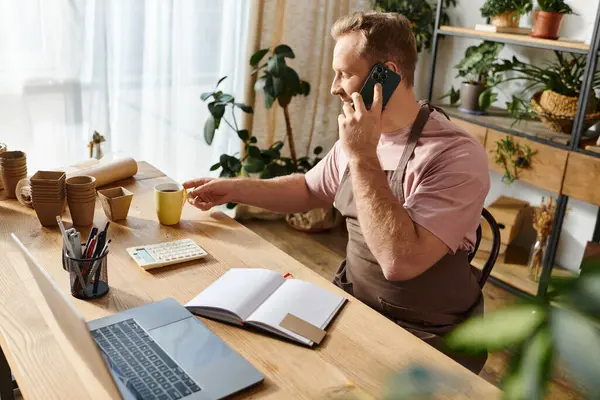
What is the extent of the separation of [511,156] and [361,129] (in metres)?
1.56

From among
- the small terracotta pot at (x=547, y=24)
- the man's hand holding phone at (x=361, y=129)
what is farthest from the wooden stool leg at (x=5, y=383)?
the small terracotta pot at (x=547, y=24)

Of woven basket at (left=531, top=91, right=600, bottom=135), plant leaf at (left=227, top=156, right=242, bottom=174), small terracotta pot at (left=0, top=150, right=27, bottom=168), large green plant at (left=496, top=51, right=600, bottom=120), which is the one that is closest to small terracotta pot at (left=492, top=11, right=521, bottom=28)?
large green plant at (left=496, top=51, right=600, bottom=120)

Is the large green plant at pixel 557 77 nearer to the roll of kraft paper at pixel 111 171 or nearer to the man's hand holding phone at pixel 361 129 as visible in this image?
the man's hand holding phone at pixel 361 129

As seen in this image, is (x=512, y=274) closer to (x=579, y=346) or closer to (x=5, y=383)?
(x=5, y=383)

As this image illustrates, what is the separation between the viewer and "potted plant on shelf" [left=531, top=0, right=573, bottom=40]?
2668mm

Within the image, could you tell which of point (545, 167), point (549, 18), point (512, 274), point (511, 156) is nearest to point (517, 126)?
point (511, 156)

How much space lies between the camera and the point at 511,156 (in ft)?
9.03

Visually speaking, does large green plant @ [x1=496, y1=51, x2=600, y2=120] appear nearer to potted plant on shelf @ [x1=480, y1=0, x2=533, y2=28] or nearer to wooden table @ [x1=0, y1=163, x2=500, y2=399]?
potted plant on shelf @ [x1=480, y1=0, x2=533, y2=28]

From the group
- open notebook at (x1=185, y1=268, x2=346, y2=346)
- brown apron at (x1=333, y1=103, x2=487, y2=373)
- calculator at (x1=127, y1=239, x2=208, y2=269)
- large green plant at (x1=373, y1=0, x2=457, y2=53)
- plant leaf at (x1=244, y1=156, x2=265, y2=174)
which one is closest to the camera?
open notebook at (x1=185, y1=268, x2=346, y2=346)

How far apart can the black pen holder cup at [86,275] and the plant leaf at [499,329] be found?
3.18 feet

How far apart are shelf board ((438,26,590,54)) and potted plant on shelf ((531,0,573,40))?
0.15 ft

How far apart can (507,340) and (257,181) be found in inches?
59.3

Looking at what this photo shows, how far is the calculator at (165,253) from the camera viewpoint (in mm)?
1325

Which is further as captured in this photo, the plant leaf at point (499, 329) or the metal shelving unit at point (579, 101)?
the metal shelving unit at point (579, 101)
